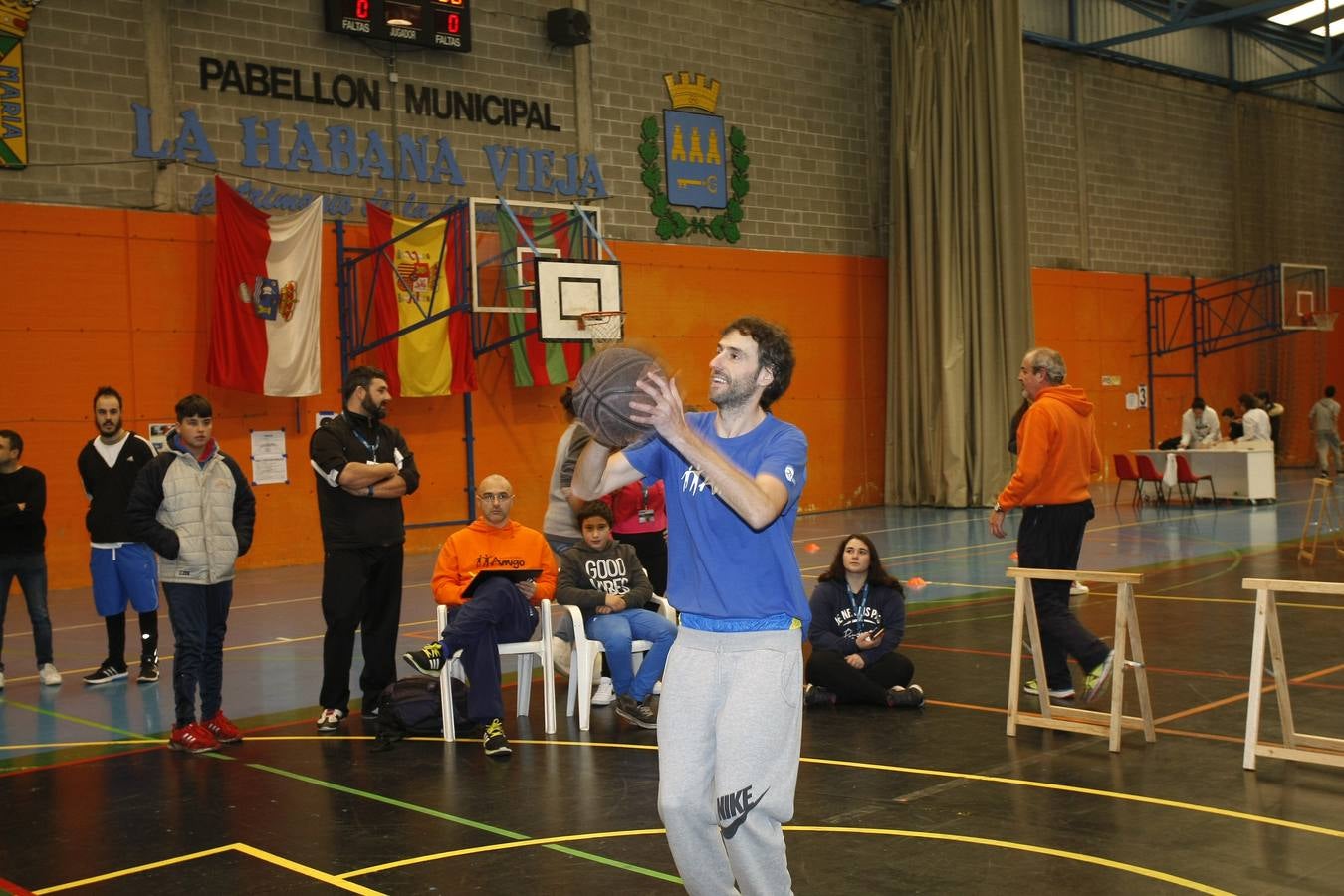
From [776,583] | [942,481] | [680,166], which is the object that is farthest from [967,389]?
[776,583]

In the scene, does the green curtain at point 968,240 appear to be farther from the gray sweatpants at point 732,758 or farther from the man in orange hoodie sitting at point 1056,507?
the gray sweatpants at point 732,758

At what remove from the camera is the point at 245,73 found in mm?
14836

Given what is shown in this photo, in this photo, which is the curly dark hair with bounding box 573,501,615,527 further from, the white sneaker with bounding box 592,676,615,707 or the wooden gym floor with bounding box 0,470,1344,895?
the wooden gym floor with bounding box 0,470,1344,895

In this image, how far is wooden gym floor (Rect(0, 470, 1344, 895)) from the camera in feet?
15.7

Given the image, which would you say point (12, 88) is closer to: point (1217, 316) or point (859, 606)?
point (859, 606)

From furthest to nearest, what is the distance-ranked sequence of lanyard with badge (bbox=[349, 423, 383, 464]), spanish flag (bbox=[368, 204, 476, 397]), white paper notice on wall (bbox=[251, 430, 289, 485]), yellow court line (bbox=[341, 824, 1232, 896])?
spanish flag (bbox=[368, 204, 476, 397]) → white paper notice on wall (bbox=[251, 430, 289, 485]) → lanyard with badge (bbox=[349, 423, 383, 464]) → yellow court line (bbox=[341, 824, 1232, 896])

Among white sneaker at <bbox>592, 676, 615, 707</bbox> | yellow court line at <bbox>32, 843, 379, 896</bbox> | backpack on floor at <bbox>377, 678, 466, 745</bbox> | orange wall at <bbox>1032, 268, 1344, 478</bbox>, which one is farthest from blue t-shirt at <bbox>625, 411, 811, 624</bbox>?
orange wall at <bbox>1032, 268, 1344, 478</bbox>

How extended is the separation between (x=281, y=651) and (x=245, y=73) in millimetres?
7813

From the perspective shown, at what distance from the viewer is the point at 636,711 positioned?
7234 millimetres

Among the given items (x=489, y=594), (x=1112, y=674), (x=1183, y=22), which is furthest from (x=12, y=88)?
(x=1183, y=22)

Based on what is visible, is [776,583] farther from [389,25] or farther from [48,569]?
[389,25]

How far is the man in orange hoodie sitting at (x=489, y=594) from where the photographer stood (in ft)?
22.6

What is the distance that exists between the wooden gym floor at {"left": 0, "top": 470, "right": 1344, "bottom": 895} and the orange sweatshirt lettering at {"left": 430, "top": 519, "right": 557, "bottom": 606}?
2.66 ft

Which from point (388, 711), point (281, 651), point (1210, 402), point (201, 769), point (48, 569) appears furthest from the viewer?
point (1210, 402)
